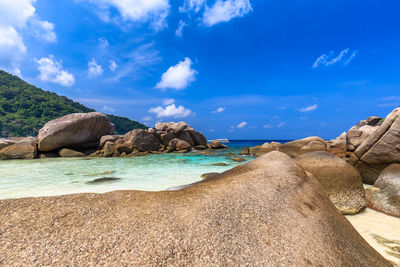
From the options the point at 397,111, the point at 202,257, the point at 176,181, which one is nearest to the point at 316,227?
the point at 202,257

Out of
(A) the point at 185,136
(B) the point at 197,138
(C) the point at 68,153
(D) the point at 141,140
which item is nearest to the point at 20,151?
(C) the point at 68,153

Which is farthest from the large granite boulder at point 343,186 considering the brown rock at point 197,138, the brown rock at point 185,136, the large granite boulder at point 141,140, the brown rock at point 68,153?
the brown rock at point 197,138

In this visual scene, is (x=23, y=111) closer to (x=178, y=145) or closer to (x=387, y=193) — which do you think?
(x=178, y=145)

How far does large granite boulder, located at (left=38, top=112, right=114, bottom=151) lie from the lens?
54.3 ft

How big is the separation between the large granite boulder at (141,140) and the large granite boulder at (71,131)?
3.19m

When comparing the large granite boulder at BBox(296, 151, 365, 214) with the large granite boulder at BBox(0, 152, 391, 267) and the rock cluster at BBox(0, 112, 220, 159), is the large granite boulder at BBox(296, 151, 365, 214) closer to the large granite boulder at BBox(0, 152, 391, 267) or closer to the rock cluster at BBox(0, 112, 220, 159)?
the large granite boulder at BBox(0, 152, 391, 267)

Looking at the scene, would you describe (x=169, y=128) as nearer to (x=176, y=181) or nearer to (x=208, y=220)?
(x=176, y=181)

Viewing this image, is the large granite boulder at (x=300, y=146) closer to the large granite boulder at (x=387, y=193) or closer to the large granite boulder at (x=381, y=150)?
the large granite boulder at (x=381, y=150)

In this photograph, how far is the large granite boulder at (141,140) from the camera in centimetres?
1980

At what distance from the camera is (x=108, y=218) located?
1822 mm

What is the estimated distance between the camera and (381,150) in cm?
526

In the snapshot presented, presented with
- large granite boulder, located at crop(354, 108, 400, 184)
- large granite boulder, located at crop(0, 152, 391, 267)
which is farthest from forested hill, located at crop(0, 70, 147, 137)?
large granite boulder, located at crop(354, 108, 400, 184)

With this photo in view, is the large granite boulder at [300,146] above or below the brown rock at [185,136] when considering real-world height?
below

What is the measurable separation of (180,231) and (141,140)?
19640 millimetres
